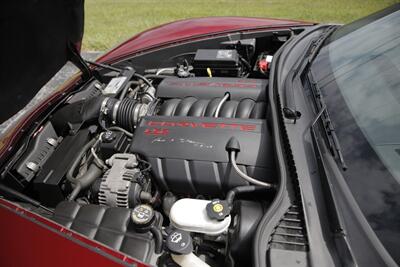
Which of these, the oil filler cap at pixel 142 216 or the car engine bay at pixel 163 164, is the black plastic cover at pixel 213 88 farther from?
the oil filler cap at pixel 142 216

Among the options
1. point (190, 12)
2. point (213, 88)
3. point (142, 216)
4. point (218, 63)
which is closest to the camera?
point (142, 216)

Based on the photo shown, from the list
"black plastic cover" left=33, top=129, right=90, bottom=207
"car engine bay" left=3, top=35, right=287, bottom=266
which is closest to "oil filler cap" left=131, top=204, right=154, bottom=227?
"car engine bay" left=3, top=35, right=287, bottom=266

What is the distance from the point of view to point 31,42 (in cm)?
168

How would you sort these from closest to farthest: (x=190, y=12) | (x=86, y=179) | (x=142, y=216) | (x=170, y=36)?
1. (x=142, y=216)
2. (x=86, y=179)
3. (x=170, y=36)
4. (x=190, y=12)

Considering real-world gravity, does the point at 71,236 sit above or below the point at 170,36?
below

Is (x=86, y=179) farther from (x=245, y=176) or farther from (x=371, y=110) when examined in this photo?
(x=371, y=110)

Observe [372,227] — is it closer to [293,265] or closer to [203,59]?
[293,265]

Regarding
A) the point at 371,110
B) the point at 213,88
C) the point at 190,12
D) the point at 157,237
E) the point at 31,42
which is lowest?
the point at 157,237

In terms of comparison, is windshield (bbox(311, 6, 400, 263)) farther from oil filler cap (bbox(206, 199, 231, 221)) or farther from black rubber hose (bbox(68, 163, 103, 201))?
black rubber hose (bbox(68, 163, 103, 201))

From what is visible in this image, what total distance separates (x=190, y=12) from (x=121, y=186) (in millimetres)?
5896

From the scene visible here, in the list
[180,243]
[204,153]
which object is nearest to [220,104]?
[204,153]

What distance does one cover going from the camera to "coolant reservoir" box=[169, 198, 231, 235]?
3.61 ft

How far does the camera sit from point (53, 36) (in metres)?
1.82

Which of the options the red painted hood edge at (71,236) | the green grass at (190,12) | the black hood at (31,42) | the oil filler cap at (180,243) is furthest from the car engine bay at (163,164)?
the green grass at (190,12)
